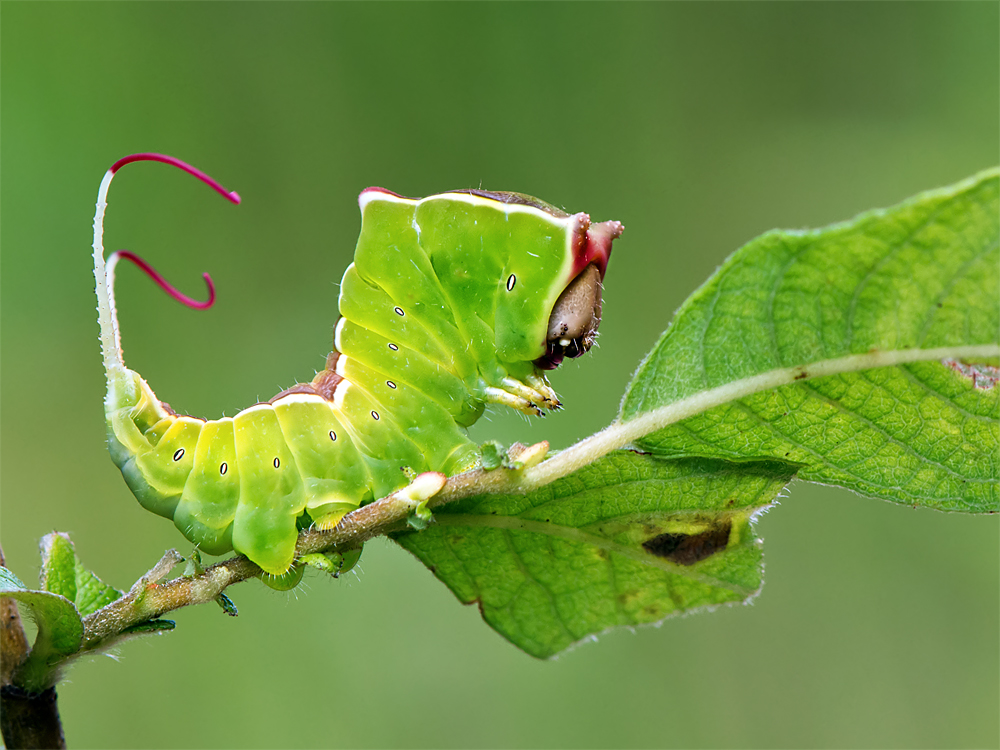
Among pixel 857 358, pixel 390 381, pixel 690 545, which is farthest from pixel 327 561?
pixel 857 358

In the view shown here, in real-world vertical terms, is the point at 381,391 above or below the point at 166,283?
below

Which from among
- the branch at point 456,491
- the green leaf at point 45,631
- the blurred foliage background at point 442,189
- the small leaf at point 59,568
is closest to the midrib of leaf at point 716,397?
the branch at point 456,491

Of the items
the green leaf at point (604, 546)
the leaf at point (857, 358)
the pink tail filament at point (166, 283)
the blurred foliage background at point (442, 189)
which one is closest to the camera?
the leaf at point (857, 358)

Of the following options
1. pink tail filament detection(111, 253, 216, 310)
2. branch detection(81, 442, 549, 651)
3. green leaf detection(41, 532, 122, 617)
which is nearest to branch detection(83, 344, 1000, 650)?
branch detection(81, 442, 549, 651)

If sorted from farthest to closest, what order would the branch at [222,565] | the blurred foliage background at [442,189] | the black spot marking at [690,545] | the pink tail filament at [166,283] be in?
the blurred foliage background at [442,189] → the pink tail filament at [166,283] → the black spot marking at [690,545] → the branch at [222,565]

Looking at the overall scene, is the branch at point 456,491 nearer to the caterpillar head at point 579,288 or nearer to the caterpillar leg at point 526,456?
the caterpillar leg at point 526,456

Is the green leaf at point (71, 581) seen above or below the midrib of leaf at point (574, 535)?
below

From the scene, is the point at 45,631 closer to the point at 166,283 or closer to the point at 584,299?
the point at 166,283
